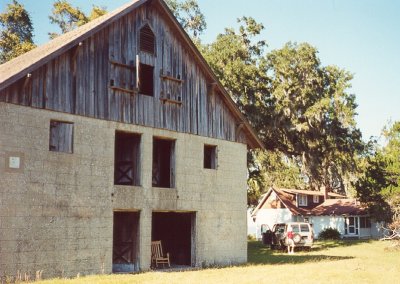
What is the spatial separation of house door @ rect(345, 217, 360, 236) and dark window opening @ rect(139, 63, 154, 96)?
39.5 meters

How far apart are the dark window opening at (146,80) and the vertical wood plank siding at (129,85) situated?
0.22 metres

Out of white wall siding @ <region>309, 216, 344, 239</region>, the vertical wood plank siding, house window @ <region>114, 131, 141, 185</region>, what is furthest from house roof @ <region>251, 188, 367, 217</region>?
house window @ <region>114, 131, 141, 185</region>

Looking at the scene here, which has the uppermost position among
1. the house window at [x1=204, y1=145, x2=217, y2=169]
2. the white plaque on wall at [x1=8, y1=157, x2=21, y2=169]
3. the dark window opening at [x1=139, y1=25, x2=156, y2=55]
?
the dark window opening at [x1=139, y1=25, x2=156, y2=55]

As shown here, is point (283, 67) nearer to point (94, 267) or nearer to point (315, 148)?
point (315, 148)

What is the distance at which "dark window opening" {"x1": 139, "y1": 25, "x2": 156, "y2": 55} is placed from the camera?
798 inches

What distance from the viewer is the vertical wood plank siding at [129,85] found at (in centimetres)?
1688

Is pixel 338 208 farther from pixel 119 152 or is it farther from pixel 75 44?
pixel 75 44

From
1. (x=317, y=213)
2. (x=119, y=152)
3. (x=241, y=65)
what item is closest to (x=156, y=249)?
(x=119, y=152)

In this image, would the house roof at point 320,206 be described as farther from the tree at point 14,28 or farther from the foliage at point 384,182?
the tree at point 14,28

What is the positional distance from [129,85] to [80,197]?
16.3 feet

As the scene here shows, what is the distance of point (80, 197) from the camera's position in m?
17.3

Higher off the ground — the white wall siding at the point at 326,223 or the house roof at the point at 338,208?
the house roof at the point at 338,208

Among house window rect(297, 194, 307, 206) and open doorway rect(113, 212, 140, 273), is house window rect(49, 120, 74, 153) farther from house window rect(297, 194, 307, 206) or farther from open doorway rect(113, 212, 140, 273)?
house window rect(297, 194, 307, 206)

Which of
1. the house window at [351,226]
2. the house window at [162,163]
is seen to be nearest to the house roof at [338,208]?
the house window at [351,226]
